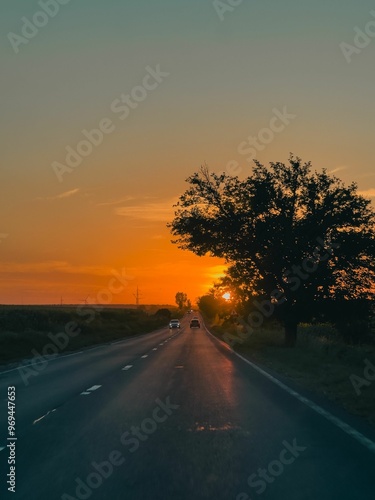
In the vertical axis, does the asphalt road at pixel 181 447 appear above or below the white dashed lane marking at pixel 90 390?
below

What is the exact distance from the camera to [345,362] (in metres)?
22.1

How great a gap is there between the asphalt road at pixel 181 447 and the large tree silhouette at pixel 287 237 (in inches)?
705

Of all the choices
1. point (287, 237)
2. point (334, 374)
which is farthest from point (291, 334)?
point (334, 374)

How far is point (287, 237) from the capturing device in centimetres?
3231

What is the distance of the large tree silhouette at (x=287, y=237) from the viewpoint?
1268 inches

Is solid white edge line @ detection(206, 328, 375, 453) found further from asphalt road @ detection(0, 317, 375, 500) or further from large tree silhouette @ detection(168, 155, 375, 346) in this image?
large tree silhouette @ detection(168, 155, 375, 346)

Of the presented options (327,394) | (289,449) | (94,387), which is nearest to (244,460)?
(289,449)

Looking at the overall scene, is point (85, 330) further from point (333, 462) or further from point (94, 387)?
point (333, 462)

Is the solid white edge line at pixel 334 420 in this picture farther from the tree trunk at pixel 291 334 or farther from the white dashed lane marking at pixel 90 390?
the tree trunk at pixel 291 334

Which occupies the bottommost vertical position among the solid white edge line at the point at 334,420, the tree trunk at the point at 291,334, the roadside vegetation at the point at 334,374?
the solid white edge line at the point at 334,420

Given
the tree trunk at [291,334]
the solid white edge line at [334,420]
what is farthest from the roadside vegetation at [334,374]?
the tree trunk at [291,334]

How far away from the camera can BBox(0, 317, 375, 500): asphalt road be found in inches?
239

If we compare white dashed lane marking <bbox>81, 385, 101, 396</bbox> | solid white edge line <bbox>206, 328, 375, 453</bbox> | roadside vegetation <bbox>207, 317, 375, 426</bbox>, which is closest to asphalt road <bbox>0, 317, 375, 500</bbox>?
solid white edge line <bbox>206, 328, 375, 453</bbox>

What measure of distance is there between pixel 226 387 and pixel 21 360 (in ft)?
46.9
